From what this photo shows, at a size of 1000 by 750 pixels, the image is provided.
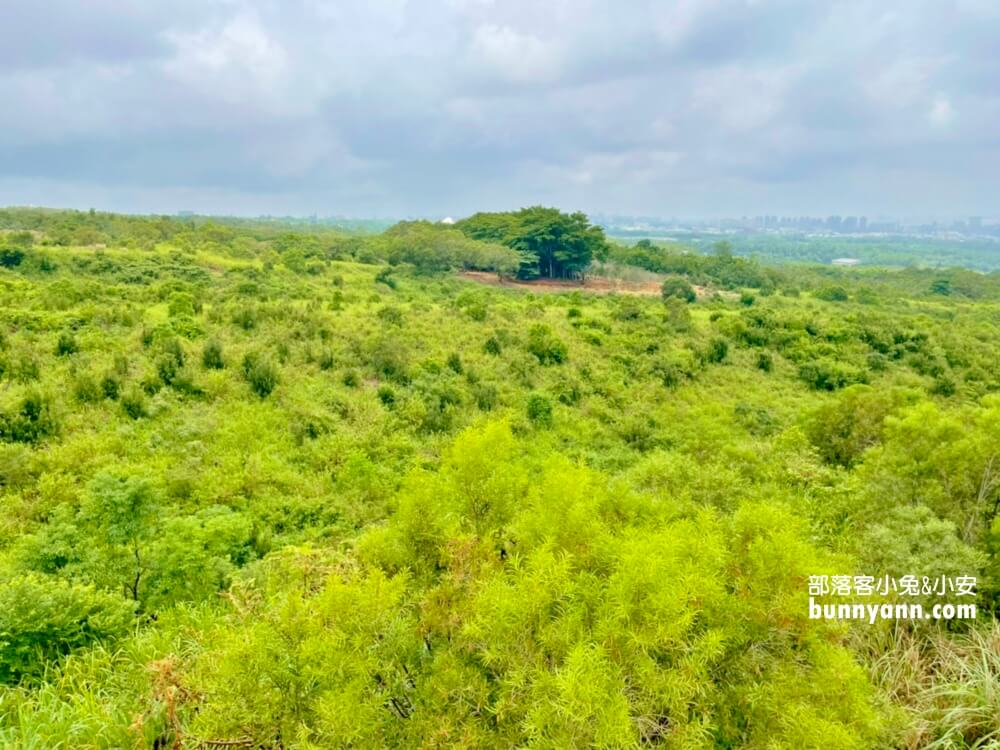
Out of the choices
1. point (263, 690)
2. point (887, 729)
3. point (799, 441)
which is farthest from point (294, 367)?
point (887, 729)

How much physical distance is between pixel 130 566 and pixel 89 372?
9679 millimetres

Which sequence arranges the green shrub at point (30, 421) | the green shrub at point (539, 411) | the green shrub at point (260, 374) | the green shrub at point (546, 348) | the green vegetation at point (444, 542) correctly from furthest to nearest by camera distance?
the green shrub at point (546, 348) → the green shrub at point (539, 411) → the green shrub at point (260, 374) → the green shrub at point (30, 421) → the green vegetation at point (444, 542)

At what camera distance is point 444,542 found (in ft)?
13.0

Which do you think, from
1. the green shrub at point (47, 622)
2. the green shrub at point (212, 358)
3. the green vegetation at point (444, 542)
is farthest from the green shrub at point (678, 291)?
the green shrub at point (47, 622)

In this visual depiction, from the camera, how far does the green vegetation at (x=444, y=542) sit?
308 cm

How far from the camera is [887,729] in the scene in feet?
11.7

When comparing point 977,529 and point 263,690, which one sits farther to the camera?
point 977,529

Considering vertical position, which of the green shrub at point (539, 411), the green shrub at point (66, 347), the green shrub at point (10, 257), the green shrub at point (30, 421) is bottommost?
the green shrub at point (539, 411)

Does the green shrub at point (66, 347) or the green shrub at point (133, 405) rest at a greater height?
the green shrub at point (66, 347)

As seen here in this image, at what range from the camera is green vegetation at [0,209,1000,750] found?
3084mm

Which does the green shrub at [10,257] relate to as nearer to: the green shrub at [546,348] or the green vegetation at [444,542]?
the green vegetation at [444,542]

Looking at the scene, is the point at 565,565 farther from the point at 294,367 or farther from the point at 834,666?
the point at 294,367

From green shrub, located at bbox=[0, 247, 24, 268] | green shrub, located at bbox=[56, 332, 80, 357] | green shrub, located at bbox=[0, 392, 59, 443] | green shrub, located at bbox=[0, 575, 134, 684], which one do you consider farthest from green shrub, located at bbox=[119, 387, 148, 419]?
green shrub, located at bbox=[0, 247, 24, 268]

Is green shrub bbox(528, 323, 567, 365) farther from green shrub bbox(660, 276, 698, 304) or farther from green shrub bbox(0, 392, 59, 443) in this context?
green shrub bbox(660, 276, 698, 304)
